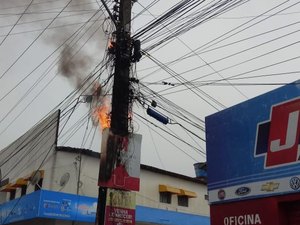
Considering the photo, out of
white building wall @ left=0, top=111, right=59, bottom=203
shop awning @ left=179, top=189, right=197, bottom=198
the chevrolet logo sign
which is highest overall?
white building wall @ left=0, top=111, right=59, bottom=203

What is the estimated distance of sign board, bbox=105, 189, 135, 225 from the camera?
11117 mm

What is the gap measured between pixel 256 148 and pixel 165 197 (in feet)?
48.0

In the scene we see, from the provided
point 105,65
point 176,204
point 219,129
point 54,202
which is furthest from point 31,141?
point 219,129

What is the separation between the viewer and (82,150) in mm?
20422

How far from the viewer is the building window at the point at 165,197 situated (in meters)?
23.4

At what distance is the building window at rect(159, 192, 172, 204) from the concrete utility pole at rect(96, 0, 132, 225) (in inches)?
465

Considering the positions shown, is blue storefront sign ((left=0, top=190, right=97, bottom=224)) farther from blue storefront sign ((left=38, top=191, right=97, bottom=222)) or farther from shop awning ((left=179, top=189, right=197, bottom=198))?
shop awning ((left=179, top=189, right=197, bottom=198))

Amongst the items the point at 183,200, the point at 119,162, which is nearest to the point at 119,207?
the point at 119,162

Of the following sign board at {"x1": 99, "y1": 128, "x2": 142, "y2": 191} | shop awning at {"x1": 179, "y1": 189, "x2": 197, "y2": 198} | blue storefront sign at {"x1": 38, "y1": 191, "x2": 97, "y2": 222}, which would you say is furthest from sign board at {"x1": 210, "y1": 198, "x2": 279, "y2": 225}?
shop awning at {"x1": 179, "y1": 189, "x2": 197, "y2": 198}

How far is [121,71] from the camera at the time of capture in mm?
12602

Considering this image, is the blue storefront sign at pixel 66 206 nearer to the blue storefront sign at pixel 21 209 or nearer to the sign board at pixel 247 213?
the blue storefront sign at pixel 21 209

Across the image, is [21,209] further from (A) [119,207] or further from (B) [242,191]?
(B) [242,191]

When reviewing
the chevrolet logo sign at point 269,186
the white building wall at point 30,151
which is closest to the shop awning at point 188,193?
the white building wall at point 30,151

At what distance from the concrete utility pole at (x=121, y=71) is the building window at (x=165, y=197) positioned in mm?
11810
